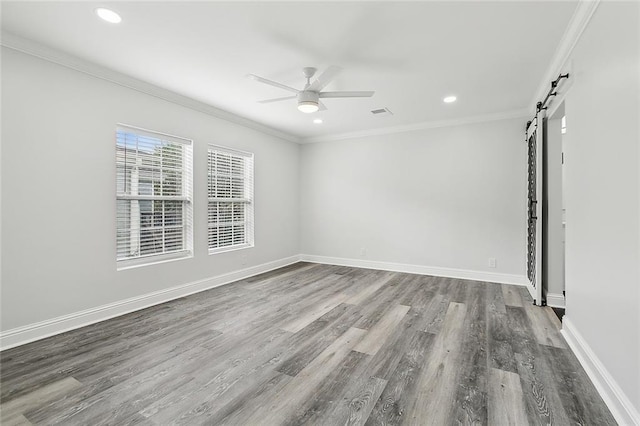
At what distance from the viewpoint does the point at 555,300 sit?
3379mm

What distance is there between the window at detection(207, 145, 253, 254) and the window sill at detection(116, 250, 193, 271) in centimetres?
42

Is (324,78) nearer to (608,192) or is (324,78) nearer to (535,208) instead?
(608,192)

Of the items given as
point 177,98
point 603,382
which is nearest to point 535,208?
point 603,382

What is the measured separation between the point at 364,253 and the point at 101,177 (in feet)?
13.9

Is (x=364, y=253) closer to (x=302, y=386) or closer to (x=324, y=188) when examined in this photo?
(x=324, y=188)

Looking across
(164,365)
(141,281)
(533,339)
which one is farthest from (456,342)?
(141,281)

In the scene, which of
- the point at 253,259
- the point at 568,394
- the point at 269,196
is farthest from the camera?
the point at 269,196

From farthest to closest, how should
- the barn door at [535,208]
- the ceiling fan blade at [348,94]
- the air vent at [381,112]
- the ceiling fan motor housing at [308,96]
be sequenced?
the air vent at [381,112]
the barn door at [535,208]
the ceiling fan motor housing at [308,96]
the ceiling fan blade at [348,94]

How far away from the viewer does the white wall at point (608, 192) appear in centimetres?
152

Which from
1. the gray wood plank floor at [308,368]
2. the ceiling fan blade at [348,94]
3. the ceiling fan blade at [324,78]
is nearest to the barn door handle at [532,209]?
the gray wood plank floor at [308,368]

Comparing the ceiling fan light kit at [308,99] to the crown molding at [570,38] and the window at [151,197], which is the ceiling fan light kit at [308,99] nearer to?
the window at [151,197]

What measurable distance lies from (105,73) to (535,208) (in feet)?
17.1

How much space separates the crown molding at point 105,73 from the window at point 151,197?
480mm

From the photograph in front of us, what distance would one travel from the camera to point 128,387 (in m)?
1.93
